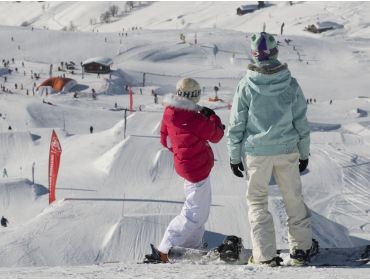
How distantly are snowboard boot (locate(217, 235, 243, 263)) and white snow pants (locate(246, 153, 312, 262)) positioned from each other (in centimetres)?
35

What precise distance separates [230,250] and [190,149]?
0.96 m

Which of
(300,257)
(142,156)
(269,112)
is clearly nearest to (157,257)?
(300,257)

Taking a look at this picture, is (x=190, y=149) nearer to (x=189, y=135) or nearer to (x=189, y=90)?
(x=189, y=135)

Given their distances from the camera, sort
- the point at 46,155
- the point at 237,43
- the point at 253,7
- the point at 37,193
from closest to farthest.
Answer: the point at 37,193
the point at 46,155
the point at 237,43
the point at 253,7

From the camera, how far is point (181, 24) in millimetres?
96000

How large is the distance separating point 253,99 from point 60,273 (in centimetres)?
199

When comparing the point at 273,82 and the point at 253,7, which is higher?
the point at 273,82

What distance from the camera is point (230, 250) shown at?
532cm

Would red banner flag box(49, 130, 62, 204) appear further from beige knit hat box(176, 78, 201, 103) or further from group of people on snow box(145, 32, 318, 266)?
group of people on snow box(145, 32, 318, 266)

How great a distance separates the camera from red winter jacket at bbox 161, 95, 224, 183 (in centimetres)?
536

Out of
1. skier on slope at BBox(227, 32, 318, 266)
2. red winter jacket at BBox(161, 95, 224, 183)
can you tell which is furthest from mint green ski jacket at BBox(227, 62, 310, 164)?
red winter jacket at BBox(161, 95, 224, 183)

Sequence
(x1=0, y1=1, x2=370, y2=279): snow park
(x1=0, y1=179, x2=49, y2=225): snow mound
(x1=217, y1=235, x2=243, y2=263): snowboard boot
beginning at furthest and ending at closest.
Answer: (x1=0, y1=179, x2=49, y2=225): snow mound → (x1=0, y1=1, x2=370, y2=279): snow park → (x1=217, y1=235, x2=243, y2=263): snowboard boot

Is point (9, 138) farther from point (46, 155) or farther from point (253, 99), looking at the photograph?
point (253, 99)

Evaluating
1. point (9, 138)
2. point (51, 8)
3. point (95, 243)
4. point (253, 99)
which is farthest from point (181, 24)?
point (253, 99)
